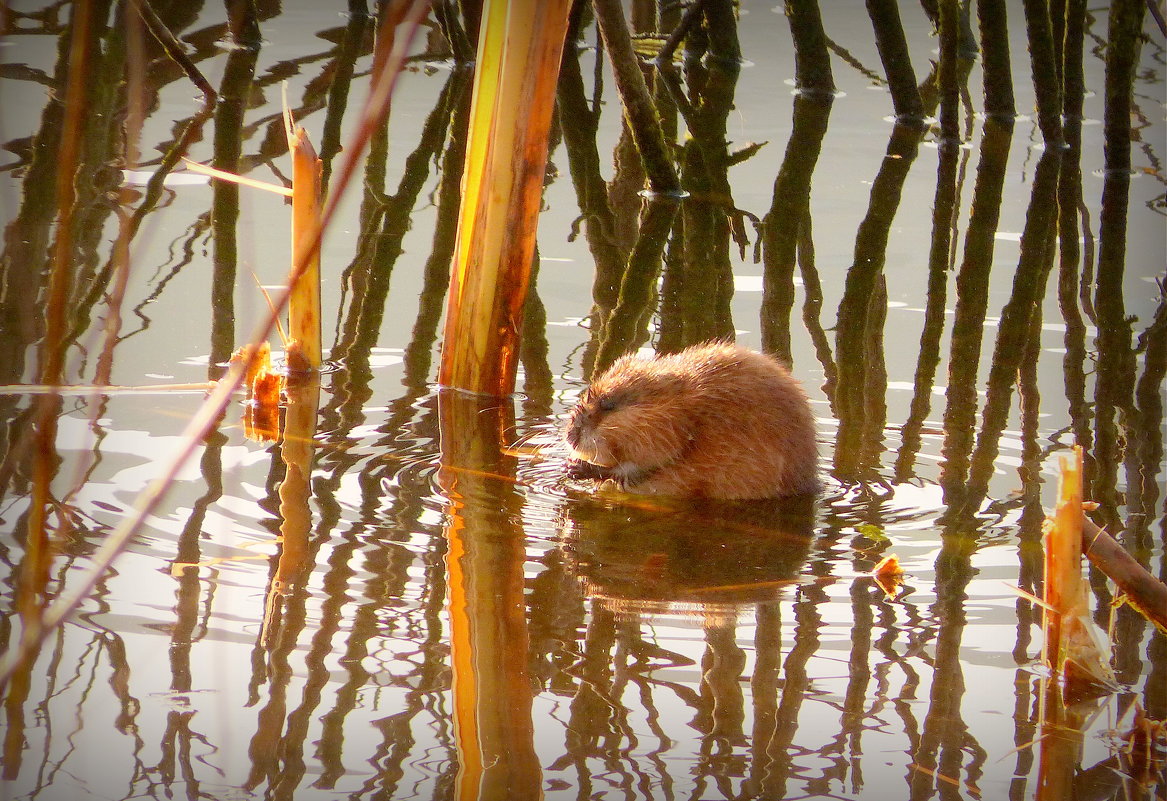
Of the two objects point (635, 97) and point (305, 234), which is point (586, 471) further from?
point (635, 97)

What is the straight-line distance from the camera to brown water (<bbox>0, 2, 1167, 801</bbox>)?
88.6 inches

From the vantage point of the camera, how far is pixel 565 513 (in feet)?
11.5

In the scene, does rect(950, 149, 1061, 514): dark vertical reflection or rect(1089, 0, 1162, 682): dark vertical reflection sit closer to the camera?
rect(1089, 0, 1162, 682): dark vertical reflection

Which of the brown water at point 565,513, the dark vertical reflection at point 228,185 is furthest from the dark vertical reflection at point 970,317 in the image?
the dark vertical reflection at point 228,185

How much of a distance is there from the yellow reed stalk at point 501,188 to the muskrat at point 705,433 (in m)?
0.59

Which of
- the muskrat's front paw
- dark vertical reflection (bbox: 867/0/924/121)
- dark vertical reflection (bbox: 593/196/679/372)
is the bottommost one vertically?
the muskrat's front paw

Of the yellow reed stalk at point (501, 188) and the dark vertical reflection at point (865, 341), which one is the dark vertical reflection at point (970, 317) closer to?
the dark vertical reflection at point (865, 341)

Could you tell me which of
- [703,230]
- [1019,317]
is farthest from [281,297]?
[703,230]

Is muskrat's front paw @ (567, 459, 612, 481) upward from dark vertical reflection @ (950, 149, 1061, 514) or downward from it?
downward

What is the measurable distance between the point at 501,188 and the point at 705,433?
1101mm

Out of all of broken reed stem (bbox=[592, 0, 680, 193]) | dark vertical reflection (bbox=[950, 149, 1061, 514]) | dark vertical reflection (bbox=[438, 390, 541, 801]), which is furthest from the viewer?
broken reed stem (bbox=[592, 0, 680, 193])

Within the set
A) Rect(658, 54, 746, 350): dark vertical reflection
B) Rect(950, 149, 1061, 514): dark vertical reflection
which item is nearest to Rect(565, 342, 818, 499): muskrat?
Rect(950, 149, 1061, 514): dark vertical reflection

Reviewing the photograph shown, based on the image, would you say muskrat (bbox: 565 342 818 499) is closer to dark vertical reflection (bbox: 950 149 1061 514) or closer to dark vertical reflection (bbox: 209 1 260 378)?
dark vertical reflection (bbox: 950 149 1061 514)

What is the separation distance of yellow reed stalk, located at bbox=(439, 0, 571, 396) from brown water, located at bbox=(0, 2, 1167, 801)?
229 millimetres
